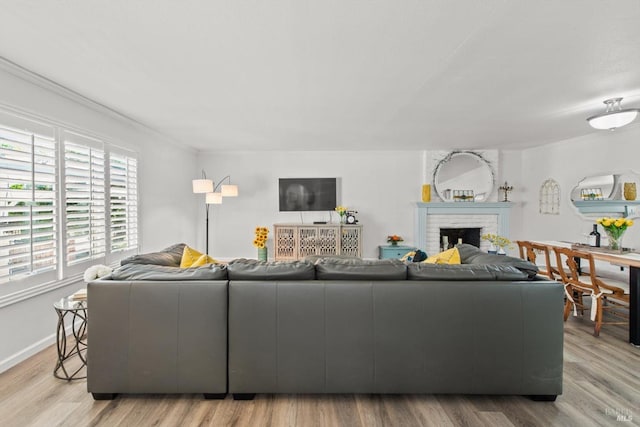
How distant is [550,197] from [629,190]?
4.62ft

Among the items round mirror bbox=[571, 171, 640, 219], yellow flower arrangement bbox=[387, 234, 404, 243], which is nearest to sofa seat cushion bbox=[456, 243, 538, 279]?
yellow flower arrangement bbox=[387, 234, 404, 243]

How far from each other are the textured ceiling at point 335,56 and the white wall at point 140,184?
228 mm

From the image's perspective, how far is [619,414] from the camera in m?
1.99

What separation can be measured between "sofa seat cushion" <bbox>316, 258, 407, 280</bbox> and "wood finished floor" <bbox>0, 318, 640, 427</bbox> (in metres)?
0.84

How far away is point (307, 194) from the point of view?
20.6ft

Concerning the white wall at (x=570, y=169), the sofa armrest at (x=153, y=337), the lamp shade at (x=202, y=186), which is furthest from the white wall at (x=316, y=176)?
the sofa armrest at (x=153, y=337)

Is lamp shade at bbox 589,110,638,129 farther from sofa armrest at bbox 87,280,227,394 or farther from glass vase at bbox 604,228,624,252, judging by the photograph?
sofa armrest at bbox 87,280,227,394

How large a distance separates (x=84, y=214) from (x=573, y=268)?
534cm

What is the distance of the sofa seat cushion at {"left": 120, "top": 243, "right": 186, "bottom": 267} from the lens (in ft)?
8.03

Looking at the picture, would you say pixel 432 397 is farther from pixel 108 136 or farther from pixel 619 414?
pixel 108 136

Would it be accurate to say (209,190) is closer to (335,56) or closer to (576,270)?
(335,56)

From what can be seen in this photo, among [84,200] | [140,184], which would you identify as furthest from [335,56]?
[140,184]

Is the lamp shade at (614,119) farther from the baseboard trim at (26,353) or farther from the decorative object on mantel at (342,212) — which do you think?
the baseboard trim at (26,353)

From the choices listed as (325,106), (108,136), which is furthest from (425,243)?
(108,136)
